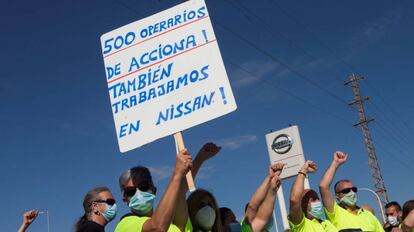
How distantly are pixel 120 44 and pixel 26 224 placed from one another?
6.00 ft

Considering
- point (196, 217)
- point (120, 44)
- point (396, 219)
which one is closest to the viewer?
point (196, 217)

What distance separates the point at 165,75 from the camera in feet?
13.4

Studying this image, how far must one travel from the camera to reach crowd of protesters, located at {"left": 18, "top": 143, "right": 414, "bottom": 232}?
124 inches

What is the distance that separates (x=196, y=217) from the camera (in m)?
3.75

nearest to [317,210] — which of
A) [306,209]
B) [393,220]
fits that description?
[306,209]

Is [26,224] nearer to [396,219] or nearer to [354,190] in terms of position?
[354,190]

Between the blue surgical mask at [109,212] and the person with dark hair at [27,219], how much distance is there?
1052 mm

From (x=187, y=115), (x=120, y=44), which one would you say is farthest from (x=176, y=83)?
(x=120, y=44)

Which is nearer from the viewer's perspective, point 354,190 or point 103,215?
point 103,215

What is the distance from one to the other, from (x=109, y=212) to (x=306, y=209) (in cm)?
224

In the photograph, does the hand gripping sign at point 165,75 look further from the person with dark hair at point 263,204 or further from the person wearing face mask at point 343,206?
the person wearing face mask at point 343,206

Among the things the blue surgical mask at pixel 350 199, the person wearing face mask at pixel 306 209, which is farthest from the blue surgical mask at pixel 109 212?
the blue surgical mask at pixel 350 199

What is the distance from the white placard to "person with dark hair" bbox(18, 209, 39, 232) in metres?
10.4

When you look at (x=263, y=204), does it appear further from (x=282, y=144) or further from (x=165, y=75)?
(x=282, y=144)
